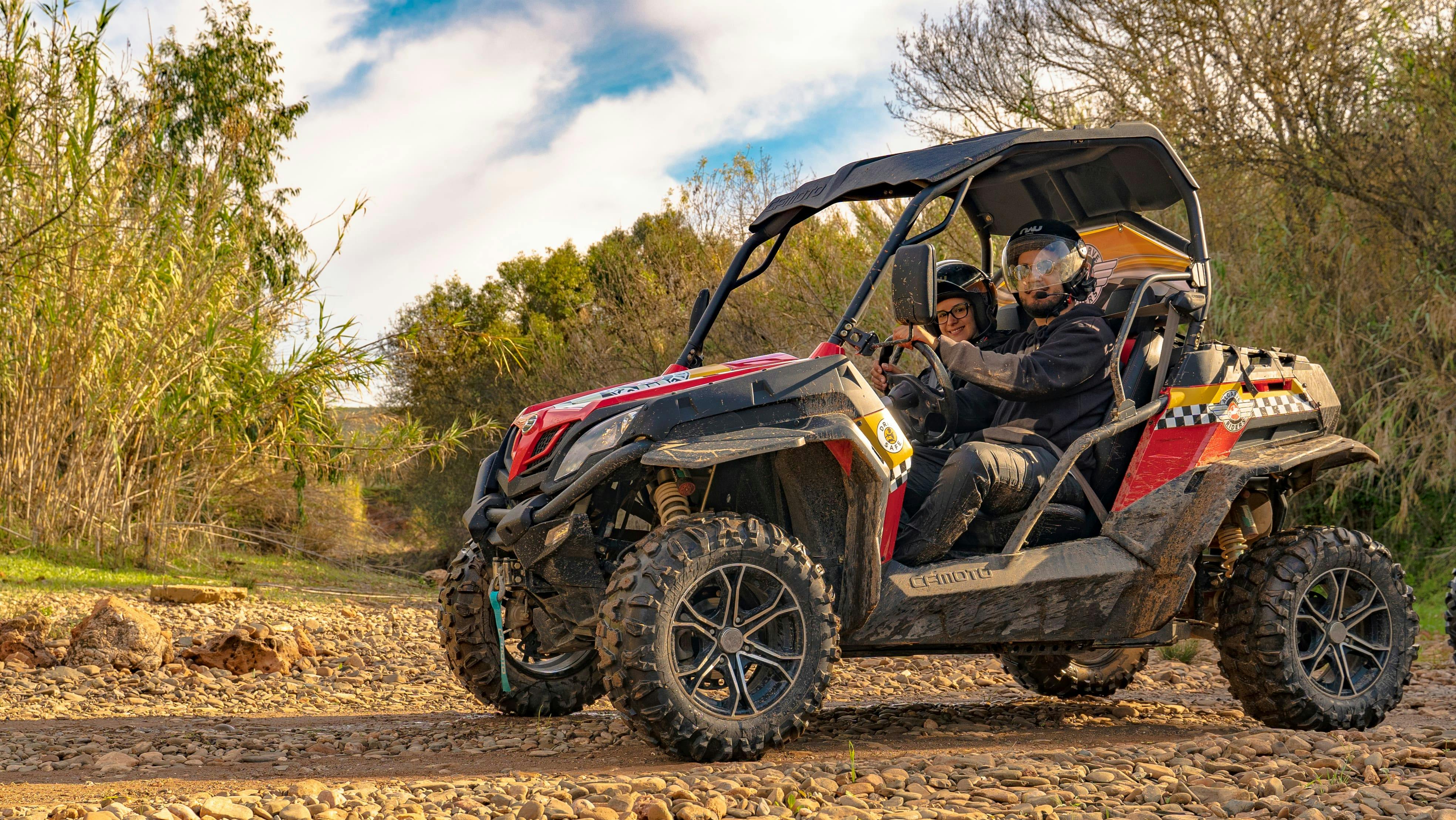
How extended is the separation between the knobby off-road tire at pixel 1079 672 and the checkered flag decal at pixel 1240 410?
1646mm

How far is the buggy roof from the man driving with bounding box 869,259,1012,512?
0.45m

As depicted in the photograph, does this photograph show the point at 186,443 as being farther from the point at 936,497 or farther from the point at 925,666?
the point at 936,497

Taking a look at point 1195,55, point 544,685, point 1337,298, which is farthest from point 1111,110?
point 544,685

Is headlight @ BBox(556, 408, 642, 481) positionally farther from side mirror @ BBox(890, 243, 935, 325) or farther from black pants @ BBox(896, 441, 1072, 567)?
black pants @ BBox(896, 441, 1072, 567)

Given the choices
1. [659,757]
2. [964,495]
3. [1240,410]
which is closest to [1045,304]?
[1240,410]

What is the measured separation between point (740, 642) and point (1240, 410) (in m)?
2.49

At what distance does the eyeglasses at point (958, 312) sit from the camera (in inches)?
231

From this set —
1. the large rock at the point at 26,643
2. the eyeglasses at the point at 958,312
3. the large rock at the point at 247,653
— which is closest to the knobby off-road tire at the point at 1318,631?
the eyeglasses at the point at 958,312

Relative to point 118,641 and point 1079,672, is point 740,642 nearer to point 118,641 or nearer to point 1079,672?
point 1079,672

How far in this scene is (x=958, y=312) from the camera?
5.88 metres

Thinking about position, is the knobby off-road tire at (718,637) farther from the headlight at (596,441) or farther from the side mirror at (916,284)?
the side mirror at (916,284)

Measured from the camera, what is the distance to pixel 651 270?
22.8 m

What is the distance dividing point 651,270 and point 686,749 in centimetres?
1892

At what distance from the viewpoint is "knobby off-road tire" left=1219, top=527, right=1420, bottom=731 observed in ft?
17.3
